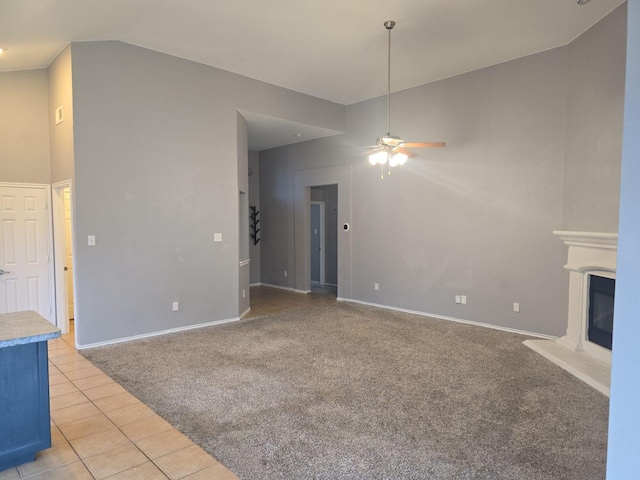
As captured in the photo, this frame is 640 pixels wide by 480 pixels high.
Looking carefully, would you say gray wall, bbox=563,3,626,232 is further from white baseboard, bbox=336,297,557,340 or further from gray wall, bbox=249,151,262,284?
gray wall, bbox=249,151,262,284

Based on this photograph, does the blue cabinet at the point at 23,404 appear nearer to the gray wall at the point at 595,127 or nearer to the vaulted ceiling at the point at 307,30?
the vaulted ceiling at the point at 307,30

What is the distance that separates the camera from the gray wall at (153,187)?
15.0ft

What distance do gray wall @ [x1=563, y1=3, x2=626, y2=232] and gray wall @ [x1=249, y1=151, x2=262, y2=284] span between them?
6.14 meters

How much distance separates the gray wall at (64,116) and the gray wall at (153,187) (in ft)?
0.47

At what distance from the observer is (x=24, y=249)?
5.09 metres

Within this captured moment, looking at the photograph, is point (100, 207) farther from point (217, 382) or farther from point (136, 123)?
point (217, 382)

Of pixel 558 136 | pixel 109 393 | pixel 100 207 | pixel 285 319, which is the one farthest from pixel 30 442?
pixel 558 136

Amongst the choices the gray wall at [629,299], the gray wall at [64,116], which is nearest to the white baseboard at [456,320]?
the gray wall at [629,299]

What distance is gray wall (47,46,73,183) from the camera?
4547 mm

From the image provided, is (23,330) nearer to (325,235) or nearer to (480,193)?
(480,193)

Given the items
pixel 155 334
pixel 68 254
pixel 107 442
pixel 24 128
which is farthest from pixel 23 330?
pixel 24 128

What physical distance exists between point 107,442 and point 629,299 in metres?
3.00

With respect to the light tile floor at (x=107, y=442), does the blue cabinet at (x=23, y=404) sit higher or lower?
higher

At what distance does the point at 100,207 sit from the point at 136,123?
1.10m
